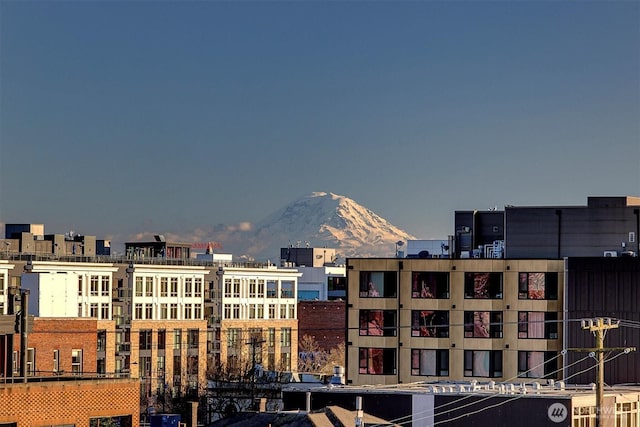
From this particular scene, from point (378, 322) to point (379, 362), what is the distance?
259 centimetres

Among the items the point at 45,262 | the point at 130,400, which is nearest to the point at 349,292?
the point at 130,400

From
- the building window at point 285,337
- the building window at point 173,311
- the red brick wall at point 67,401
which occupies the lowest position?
the building window at point 285,337

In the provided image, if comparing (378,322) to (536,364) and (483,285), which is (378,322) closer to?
(483,285)

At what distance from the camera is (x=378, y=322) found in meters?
104

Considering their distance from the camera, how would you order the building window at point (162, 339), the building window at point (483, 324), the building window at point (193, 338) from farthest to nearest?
1. the building window at point (193, 338)
2. the building window at point (162, 339)
3. the building window at point (483, 324)

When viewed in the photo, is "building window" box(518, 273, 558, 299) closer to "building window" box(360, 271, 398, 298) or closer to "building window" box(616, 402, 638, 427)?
"building window" box(360, 271, 398, 298)

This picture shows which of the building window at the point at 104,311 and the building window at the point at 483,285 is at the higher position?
the building window at the point at 483,285

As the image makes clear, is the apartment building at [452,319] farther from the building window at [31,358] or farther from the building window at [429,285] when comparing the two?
the building window at [31,358]

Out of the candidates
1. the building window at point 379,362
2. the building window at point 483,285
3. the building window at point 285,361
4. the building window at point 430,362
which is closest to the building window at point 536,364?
the building window at point 483,285

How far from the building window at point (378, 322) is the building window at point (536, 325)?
819cm

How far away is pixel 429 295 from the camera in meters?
103

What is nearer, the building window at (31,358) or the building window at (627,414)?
the building window at (627,414)

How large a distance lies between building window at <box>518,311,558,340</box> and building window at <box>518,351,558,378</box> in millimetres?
1061

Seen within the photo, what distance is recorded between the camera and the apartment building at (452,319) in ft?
329
